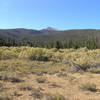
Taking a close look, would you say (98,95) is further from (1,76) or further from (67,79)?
(1,76)

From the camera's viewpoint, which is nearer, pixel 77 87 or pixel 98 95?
pixel 98 95

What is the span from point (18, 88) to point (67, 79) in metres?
3.85

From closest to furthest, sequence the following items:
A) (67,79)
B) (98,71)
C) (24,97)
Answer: (24,97)
(67,79)
(98,71)

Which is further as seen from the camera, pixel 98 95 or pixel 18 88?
pixel 18 88

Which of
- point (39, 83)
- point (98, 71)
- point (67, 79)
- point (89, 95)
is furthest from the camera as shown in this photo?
point (98, 71)

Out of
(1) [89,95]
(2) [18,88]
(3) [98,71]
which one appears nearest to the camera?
(1) [89,95]

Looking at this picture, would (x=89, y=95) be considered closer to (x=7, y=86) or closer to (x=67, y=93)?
(x=67, y=93)

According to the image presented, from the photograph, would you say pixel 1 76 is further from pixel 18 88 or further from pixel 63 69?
pixel 63 69

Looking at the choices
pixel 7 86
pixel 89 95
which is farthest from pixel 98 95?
pixel 7 86

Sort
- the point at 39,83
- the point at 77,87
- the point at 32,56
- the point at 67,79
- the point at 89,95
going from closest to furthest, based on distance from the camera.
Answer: the point at 89,95
the point at 77,87
the point at 39,83
the point at 67,79
the point at 32,56

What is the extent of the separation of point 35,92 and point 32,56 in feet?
43.2

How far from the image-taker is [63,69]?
1620 cm

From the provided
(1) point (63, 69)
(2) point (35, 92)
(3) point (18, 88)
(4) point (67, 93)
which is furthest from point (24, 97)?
(1) point (63, 69)

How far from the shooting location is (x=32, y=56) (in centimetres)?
2188
